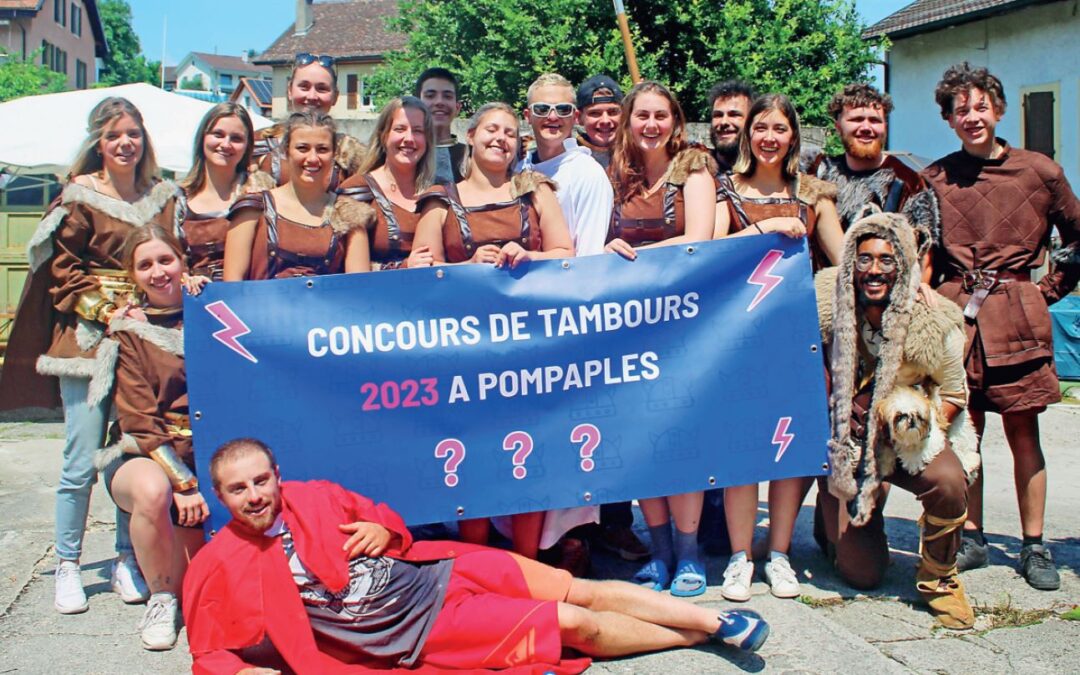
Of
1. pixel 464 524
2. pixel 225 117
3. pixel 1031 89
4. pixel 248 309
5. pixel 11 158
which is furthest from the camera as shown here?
pixel 1031 89

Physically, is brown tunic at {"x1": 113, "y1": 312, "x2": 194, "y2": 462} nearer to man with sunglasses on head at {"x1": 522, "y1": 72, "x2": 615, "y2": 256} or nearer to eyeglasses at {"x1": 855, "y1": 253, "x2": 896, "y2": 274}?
man with sunglasses on head at {"x1": 522, "y1": 72, "x2": 615, "y2": 256}

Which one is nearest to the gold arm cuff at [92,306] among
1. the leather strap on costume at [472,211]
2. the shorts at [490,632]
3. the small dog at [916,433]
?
the leather strap on costume at [472,211]

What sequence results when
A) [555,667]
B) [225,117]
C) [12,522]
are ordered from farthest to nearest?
[12,522] → [225,117] → [555,667]

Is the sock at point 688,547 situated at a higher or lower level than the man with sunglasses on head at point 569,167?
lower

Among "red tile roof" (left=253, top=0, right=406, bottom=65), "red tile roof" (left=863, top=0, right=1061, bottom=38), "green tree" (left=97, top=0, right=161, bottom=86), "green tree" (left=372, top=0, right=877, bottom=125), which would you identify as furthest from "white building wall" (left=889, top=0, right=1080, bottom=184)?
"green tree" (left=97, top=0, right=161, bottom=86)

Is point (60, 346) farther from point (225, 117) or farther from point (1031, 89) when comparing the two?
point (1031, 89)

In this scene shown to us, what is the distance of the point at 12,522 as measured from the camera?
6.20 metres

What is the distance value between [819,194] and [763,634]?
1990 mm

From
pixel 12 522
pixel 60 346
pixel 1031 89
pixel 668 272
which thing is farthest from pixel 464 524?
pixel 1031 89

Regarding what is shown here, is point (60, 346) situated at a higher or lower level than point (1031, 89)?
lower

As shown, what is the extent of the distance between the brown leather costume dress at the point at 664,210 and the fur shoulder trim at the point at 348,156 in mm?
1324

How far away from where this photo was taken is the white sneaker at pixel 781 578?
4574mm

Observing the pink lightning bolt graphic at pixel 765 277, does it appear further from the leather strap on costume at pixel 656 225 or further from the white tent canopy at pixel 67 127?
the white tent canopy at pixel 67 127

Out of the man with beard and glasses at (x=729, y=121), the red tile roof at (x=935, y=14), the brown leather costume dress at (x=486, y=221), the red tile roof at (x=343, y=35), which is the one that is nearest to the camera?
the brown leather costume dress at (x=486, y=221)
